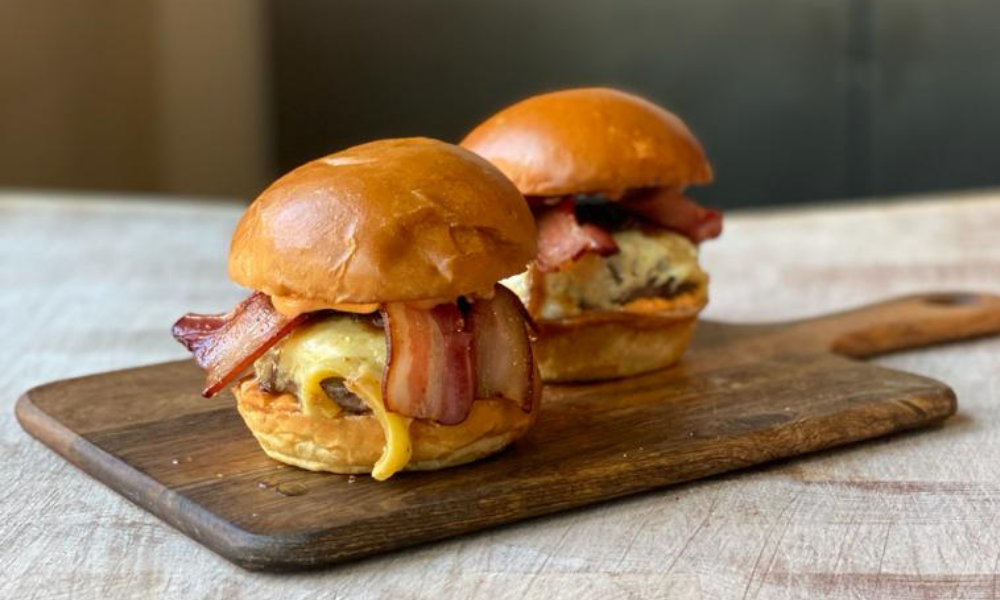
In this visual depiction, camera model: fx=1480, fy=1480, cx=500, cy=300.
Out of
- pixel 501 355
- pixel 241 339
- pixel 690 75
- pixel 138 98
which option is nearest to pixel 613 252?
pixel 501 355

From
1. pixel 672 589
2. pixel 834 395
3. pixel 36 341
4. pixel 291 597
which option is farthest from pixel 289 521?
pixel 36 341

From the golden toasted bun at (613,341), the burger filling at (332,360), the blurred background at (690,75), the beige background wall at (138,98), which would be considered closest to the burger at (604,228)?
the golden toasted bun at (613,341)

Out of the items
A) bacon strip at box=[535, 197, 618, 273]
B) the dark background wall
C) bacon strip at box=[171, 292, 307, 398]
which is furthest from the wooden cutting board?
the dark background wall

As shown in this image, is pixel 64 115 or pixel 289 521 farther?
pixel 64 115

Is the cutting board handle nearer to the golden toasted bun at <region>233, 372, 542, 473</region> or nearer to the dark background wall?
the golden toasted bun at <region>233, 372, 542, 473</region>

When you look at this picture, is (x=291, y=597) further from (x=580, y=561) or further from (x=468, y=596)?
(x=580, y=561)

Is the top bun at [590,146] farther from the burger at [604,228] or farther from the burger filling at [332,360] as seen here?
the burger filling at [332,360]
